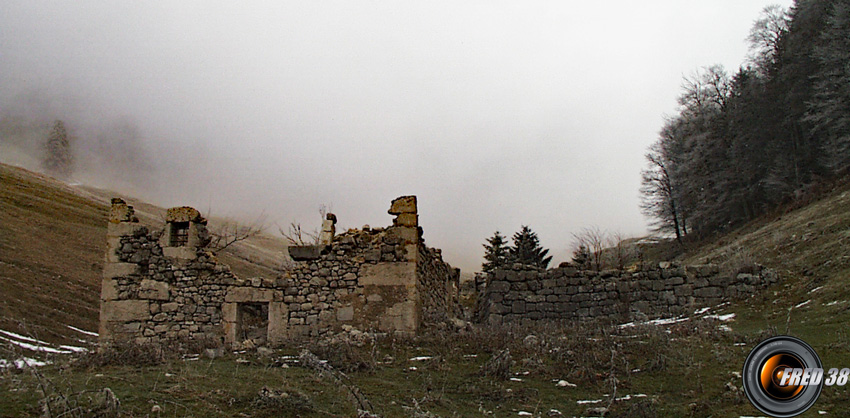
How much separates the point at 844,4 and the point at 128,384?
3756 centimetres

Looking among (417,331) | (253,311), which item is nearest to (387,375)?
(417,331)

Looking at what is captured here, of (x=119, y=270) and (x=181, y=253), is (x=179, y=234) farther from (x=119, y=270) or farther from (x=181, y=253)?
(x=119, y=270)

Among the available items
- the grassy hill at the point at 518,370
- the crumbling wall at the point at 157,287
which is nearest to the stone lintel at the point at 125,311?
the crumbling wall at the point at 157,287

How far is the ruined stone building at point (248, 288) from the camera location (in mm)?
14023

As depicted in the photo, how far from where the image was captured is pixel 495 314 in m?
16.7

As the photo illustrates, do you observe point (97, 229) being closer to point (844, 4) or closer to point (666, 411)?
point (666, 411)

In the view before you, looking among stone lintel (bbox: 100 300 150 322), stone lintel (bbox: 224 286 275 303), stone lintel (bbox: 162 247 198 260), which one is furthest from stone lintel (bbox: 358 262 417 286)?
stone lintel (bbox: 100 300 150 322)

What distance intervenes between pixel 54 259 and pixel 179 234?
23.1 m

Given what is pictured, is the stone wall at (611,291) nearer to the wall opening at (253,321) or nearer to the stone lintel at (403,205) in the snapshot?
the stone lintel at (403,205)

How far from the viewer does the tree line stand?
31.4 meters

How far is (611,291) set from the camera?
16.6 metres

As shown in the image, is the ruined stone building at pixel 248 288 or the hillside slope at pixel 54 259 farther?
the hillside slope at pixel 54 259

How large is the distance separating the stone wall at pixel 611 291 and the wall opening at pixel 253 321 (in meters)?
6.03

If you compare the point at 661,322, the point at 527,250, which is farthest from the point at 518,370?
the point at 527,250
